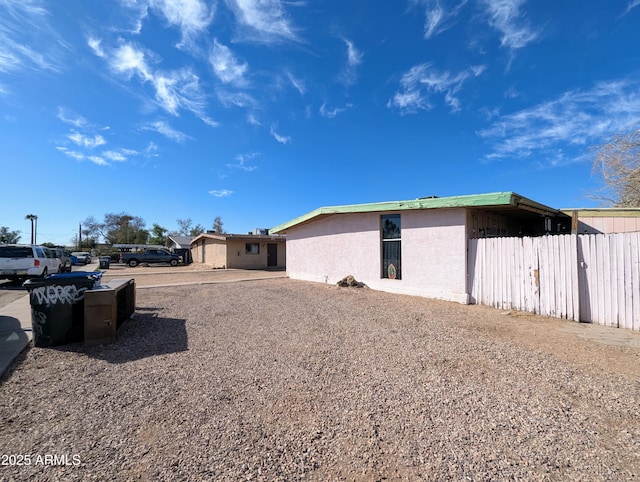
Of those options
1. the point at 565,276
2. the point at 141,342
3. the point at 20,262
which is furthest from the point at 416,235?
the point at 20,262

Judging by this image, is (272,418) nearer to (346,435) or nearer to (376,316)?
(346,435)

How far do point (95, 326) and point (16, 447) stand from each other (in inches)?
104

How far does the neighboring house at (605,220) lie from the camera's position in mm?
9281

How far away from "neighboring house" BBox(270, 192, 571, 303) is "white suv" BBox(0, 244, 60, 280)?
1144 cm

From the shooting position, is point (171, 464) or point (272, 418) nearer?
point (171, 464)

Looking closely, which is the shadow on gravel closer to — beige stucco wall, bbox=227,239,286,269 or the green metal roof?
the green metal roof

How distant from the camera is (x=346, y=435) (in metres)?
2.51

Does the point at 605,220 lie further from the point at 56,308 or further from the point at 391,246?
the point at 56,308

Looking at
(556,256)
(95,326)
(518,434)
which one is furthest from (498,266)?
(95,326)

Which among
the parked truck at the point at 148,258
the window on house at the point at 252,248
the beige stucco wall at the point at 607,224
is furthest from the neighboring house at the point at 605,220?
the parked truck at the point at 148,258

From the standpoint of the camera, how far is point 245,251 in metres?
24.3

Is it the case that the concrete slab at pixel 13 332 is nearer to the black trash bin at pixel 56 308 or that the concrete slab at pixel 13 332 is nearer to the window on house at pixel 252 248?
the black trash bin at pixel 56 308

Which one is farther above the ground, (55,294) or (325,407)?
(55,294)

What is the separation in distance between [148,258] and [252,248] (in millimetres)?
12153
